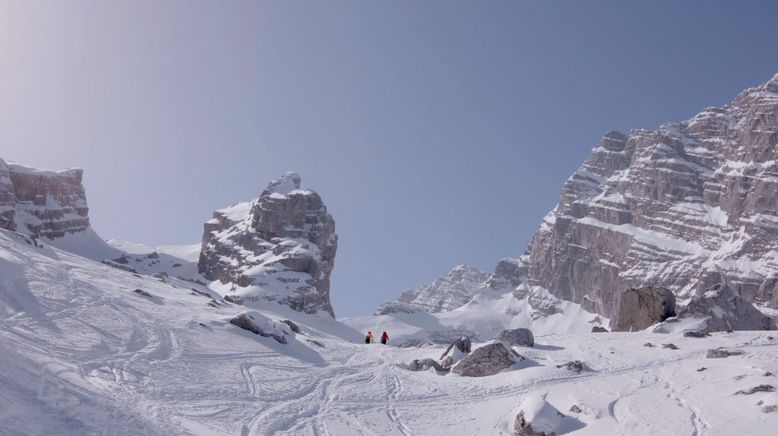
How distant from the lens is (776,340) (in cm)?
3756

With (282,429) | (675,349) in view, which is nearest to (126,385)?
(282,429)

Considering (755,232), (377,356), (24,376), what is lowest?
(377,356)

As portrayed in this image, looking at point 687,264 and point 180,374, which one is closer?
point 180,374

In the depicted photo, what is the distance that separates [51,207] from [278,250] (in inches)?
2086

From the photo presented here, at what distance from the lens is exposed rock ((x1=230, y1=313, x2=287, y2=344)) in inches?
1401

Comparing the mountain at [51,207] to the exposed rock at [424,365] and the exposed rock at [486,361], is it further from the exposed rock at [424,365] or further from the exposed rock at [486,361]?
the exposed rock at [486,361]

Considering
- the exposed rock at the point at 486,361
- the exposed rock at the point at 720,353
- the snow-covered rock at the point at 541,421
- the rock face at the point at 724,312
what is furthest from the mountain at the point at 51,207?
the exposed rock at the point at 720,353

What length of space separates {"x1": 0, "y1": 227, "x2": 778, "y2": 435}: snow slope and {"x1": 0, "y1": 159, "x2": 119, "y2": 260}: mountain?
9701 centimetres

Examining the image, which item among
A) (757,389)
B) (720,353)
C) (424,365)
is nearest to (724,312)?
(720,353)

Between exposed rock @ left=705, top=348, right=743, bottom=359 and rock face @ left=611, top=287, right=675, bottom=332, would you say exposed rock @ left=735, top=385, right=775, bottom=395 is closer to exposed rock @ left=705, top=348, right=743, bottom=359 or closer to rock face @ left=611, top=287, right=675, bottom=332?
exposed rock @ left=705, top=348, right=743, bottom=359

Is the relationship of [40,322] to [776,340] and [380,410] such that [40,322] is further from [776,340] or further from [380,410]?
[776,340]

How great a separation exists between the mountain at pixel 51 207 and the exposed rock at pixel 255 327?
99304 mm

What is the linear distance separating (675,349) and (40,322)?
35152 mm

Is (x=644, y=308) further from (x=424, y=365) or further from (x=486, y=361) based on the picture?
(x=424, y=365)
